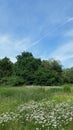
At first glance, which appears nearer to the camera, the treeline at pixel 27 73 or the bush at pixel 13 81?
the bush at pixel 13 81

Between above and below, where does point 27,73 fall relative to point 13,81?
above

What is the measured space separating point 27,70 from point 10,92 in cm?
1636

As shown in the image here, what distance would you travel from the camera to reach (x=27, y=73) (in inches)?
1211

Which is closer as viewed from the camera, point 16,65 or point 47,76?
point 47,76

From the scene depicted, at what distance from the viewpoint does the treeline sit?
99.5ft

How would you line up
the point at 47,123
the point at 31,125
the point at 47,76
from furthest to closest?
the point at 47,76 → the point at 31,125 → the point at 47,123

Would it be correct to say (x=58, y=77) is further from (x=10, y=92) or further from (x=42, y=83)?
(x=10, y=92)

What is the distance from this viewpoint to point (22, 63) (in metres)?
31.7

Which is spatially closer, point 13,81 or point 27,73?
Answer: point 13,81

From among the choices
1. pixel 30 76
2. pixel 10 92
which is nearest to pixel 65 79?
Answer: pixel 30 76

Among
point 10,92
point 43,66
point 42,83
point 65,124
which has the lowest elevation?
point 65,124

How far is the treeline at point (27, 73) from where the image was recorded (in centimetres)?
3031

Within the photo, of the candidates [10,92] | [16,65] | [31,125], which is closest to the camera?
[31,125]

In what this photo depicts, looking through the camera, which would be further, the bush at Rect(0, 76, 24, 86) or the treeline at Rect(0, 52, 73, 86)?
the treeline at Rect(0, 52, 73, 86)
